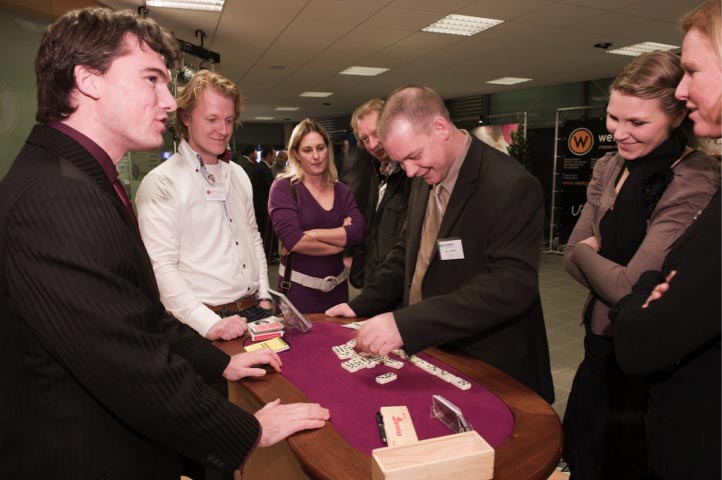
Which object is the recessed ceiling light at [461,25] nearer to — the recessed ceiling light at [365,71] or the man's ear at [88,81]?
the recessed ceiling light at [365,71]

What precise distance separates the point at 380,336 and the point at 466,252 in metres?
0.45

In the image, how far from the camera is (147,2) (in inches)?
217

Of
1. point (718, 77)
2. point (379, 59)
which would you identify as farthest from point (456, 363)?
point (379, 59)

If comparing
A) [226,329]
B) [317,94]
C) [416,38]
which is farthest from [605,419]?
[317,94]

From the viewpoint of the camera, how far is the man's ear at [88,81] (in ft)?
3.27

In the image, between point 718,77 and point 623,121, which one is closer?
point 718,77

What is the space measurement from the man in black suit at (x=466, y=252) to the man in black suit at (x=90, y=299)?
633 mm

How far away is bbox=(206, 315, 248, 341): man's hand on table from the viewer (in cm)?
181

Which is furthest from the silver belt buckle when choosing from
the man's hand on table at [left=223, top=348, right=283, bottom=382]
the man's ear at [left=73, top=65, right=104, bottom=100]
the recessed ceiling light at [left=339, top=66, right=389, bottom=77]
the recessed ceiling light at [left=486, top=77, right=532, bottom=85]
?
the recessed ceiling light at [left=486, top=77, right=532, bottom=85]

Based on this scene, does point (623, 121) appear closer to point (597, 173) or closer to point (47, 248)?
point (597, 173)

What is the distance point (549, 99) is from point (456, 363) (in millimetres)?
11371

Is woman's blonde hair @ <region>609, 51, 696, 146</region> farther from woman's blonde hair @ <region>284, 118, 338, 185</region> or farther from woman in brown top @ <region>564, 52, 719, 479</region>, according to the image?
woman's blonde hair @ <region>284, 118, 338, 185</region>

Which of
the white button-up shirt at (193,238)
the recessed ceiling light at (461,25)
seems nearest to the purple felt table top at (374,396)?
the white button-up shirt at (193,238)

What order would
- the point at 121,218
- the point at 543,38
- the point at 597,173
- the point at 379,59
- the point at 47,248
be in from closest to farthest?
the point at 47,248 < the point at 121,218 < the point at 597,173 < the point at 543,38 < the point at 379,59
